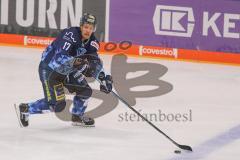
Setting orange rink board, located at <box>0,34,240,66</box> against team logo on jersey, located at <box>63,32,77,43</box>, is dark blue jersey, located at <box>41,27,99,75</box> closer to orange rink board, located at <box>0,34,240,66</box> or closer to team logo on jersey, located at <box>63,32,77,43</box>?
team logo on jersey, located at <box>63,32,77,43</box>

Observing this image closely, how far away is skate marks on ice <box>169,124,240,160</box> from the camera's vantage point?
6449 millimetres

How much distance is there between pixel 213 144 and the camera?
22.7 ft

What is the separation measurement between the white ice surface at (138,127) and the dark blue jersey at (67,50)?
2.49 ft

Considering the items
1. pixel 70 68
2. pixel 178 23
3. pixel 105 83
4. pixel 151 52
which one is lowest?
pixel 151 52

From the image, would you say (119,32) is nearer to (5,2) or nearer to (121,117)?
(5,2)

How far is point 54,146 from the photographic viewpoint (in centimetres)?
666

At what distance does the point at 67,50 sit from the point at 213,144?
71.5 inches

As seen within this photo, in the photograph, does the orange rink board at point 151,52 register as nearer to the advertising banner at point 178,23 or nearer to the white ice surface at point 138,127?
the advertising banner at point 178,23

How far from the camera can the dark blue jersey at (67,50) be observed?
6879 mm

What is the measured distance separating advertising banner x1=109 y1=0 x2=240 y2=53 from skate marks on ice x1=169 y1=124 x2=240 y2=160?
3.66m

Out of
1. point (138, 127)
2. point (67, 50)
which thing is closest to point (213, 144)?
point (138, 127)

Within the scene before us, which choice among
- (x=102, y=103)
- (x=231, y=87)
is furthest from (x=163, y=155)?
(x=231, y=87)

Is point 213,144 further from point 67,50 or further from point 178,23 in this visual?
point 178,23

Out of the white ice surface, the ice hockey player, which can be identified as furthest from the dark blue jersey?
the white ice surface
